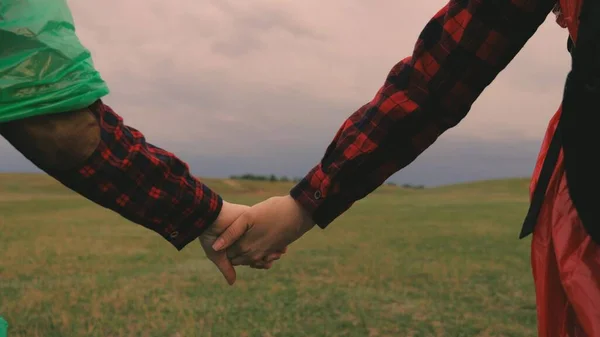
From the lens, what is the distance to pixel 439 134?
5.57 feet

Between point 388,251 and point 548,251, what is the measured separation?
5.29 metres

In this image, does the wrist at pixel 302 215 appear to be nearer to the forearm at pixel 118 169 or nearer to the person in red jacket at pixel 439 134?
the person in red jacket at pixel 439 134

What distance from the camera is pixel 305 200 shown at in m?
1.90

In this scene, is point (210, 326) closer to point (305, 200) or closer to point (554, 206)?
point (305, 200)

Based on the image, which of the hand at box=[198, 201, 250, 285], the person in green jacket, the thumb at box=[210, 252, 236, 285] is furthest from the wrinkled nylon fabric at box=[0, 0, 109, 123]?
the thumb at box=[210, 252, 236, 285]

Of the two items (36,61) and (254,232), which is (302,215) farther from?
(36,61)

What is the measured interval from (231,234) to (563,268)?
46.1 inches

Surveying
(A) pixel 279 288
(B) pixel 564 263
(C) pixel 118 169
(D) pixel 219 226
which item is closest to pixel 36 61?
(C) pixel 118 169

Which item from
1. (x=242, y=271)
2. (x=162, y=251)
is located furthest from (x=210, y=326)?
(x=162, y=251)

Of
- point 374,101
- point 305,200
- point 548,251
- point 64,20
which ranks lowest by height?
point 548,251

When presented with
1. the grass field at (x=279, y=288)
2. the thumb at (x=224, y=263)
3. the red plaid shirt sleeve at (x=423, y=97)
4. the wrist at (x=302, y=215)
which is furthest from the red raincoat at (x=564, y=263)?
the grass field at (x=279, y=288)

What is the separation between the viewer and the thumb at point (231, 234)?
2068mm

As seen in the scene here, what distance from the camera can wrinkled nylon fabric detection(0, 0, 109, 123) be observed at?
1421mm

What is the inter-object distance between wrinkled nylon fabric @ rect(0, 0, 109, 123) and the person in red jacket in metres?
0.73
